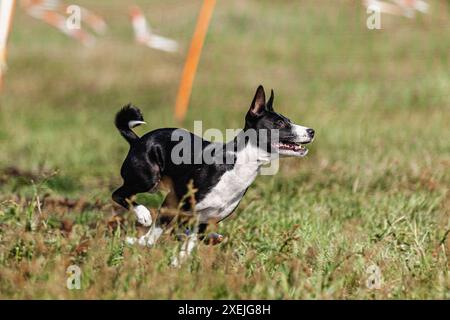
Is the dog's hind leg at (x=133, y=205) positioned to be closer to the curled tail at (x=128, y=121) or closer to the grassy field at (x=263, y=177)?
the grassy field at (x=263, y=177)

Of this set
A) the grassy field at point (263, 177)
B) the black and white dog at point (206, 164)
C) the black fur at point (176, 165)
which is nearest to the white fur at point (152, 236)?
the black and white dog at point (206, 164)

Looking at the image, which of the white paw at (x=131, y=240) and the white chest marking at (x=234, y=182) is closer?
the white chest marking at (x=234, y=182)

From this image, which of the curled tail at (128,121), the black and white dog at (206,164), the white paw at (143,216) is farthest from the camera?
the curled tail at (128,121)

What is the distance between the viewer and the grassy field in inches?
220

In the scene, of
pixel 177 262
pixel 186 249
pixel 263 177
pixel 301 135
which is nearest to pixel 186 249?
pixel 186 249

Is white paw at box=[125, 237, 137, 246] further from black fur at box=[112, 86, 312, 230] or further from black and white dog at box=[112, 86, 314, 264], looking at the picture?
black fur at box=[112, 86, 312, 230]

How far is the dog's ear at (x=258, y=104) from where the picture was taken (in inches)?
224

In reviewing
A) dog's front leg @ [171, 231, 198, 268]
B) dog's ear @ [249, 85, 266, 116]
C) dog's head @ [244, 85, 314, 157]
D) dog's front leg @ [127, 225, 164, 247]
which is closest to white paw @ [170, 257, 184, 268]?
dog's front leg @ [171, 231, 198, 268]

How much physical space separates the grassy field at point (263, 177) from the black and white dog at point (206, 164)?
0.79ft

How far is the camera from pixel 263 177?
984 cm

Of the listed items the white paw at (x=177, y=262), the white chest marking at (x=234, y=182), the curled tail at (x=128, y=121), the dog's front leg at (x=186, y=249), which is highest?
the curled tail at (x=128, y=121)

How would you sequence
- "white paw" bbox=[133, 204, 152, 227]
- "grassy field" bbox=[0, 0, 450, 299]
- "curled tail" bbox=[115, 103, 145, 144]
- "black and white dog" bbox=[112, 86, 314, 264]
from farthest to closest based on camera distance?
"curled tail" bbox=[115, 103, 145, 144] < "white paw" bbox=[133, 204, 152, 227] < "black and white dog" bbox=[112, 86, 314, 264] < "grassy field" bbox=[0, 0, 450, 299]
